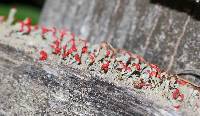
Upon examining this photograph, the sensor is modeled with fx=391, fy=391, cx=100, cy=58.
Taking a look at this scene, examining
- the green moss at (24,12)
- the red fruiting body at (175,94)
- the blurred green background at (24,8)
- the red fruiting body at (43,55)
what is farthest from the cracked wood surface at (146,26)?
the blurred green background at (24,8)

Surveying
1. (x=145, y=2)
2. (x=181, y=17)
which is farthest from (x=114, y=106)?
(x=145, y=2)

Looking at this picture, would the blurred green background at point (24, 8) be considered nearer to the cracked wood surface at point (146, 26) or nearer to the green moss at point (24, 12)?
the green moss at point (24, 12)

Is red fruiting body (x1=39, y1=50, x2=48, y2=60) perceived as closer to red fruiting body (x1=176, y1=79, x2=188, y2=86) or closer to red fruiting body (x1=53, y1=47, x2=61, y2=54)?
red fruiting body (x1=53, y1=47, x2=61, y2=54)

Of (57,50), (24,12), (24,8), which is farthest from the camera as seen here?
(24,8)

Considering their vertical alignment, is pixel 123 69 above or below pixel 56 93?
above

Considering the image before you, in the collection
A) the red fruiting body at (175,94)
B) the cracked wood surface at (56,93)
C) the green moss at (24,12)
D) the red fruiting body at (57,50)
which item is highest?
the green moss at (24,12)

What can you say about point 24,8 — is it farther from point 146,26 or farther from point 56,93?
point 56,93

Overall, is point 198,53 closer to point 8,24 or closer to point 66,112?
point 66,112

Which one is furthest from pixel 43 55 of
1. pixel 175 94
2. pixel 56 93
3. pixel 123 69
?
pixel 175 94
